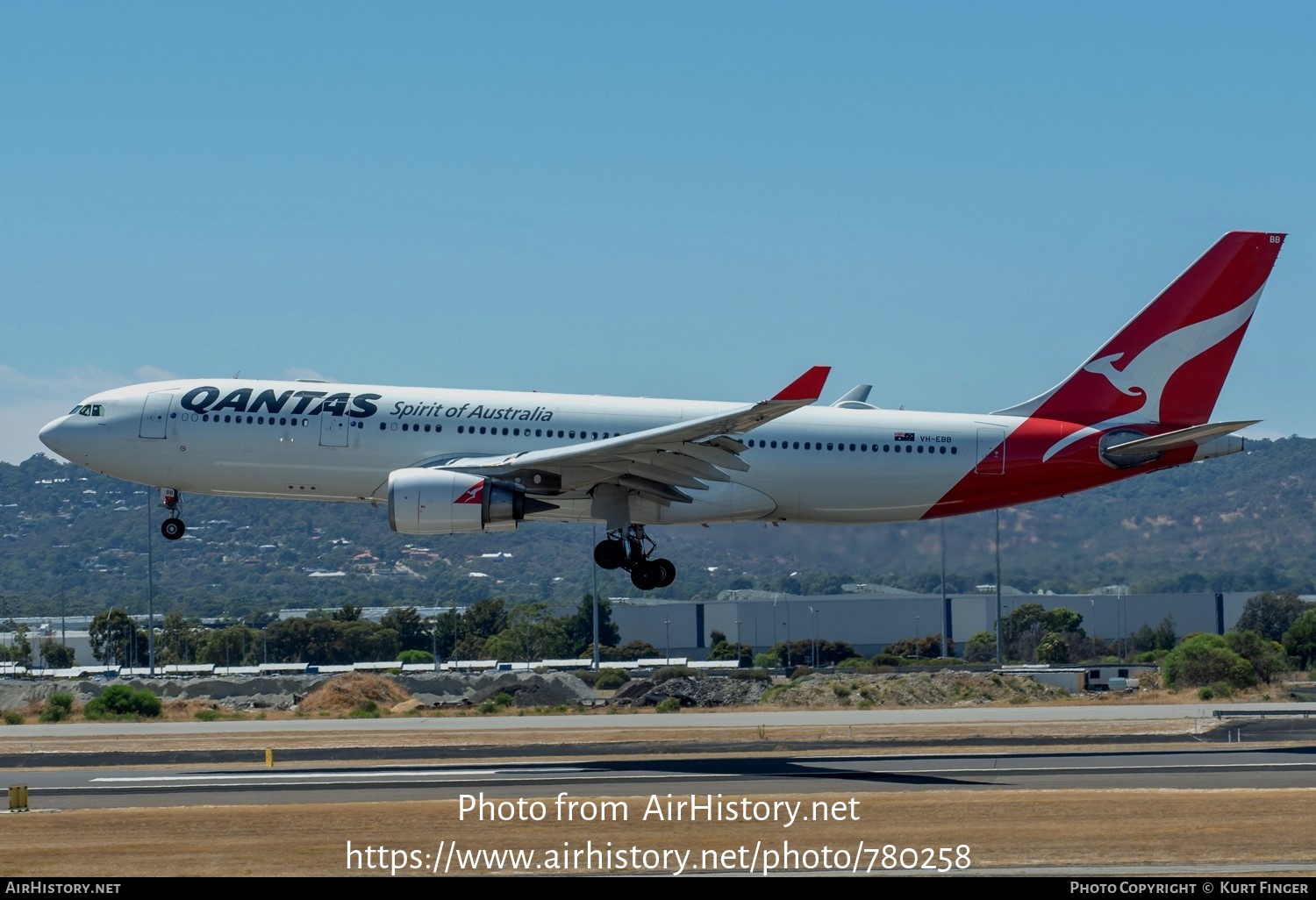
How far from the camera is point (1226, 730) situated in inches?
1539

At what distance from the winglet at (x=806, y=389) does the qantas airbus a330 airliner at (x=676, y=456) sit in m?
4.51

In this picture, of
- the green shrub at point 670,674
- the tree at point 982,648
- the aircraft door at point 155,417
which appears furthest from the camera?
the tree at point 982,648

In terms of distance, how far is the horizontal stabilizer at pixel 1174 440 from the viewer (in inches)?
1288

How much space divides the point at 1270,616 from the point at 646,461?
64495 mm

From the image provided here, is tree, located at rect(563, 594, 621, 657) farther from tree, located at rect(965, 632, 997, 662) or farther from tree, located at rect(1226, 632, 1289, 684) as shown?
tree, located at rect(1226, 632, 1289, 684)

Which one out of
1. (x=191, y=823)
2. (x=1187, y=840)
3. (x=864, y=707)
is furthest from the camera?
(x=864, y=707)

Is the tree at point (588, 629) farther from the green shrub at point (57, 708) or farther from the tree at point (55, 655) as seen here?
the green shrub at point (57, 708)

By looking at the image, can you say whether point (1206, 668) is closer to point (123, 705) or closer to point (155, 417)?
point (123, 705)

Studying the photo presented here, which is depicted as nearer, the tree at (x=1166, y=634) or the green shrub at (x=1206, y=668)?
the green shrub at (x=1206, y=668)

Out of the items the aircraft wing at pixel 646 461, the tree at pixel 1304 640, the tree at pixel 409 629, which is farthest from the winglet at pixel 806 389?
the tree at pixel 409 629
